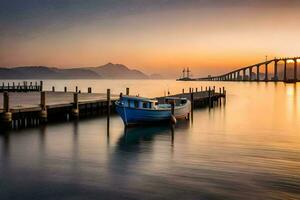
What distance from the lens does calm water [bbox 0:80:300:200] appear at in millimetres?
14828

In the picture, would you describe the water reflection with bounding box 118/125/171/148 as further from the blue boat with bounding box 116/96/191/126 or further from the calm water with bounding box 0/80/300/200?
the blue boat with bounding box 116/96/191/126

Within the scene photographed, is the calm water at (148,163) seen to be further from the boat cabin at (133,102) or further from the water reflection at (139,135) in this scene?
the boat cabin at (133,102)

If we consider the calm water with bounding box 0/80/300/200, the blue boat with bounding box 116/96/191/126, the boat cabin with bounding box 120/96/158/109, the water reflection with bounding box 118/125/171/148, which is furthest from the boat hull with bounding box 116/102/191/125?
the calm water with bounding box 0/80/300/200

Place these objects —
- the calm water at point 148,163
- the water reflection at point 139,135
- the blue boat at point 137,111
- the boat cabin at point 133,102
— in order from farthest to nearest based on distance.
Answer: the boat cabin at point 133,102, the blue boat at point 137,111, the water reflection at point 139,135, the calm water at point 148,163

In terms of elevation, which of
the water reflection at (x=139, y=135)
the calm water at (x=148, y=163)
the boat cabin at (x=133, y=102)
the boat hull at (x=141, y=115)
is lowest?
the calm water at (x=148, y=163)

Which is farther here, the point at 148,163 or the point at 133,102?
the point at 133,102

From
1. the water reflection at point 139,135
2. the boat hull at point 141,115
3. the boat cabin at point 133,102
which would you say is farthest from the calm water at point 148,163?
the boat cabin at point 133,102

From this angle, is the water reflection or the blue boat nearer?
the water reflection

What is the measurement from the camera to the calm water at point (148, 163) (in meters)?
14.8

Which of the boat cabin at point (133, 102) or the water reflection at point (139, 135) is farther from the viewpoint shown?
the boat cabin at point (133, 102)

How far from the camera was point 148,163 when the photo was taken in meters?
19.7

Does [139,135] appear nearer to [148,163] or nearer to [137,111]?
[137,111]

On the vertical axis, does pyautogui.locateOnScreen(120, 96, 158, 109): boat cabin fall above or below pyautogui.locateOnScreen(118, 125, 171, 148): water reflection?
above

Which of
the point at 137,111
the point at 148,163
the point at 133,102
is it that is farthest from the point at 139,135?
the point at 148,163
